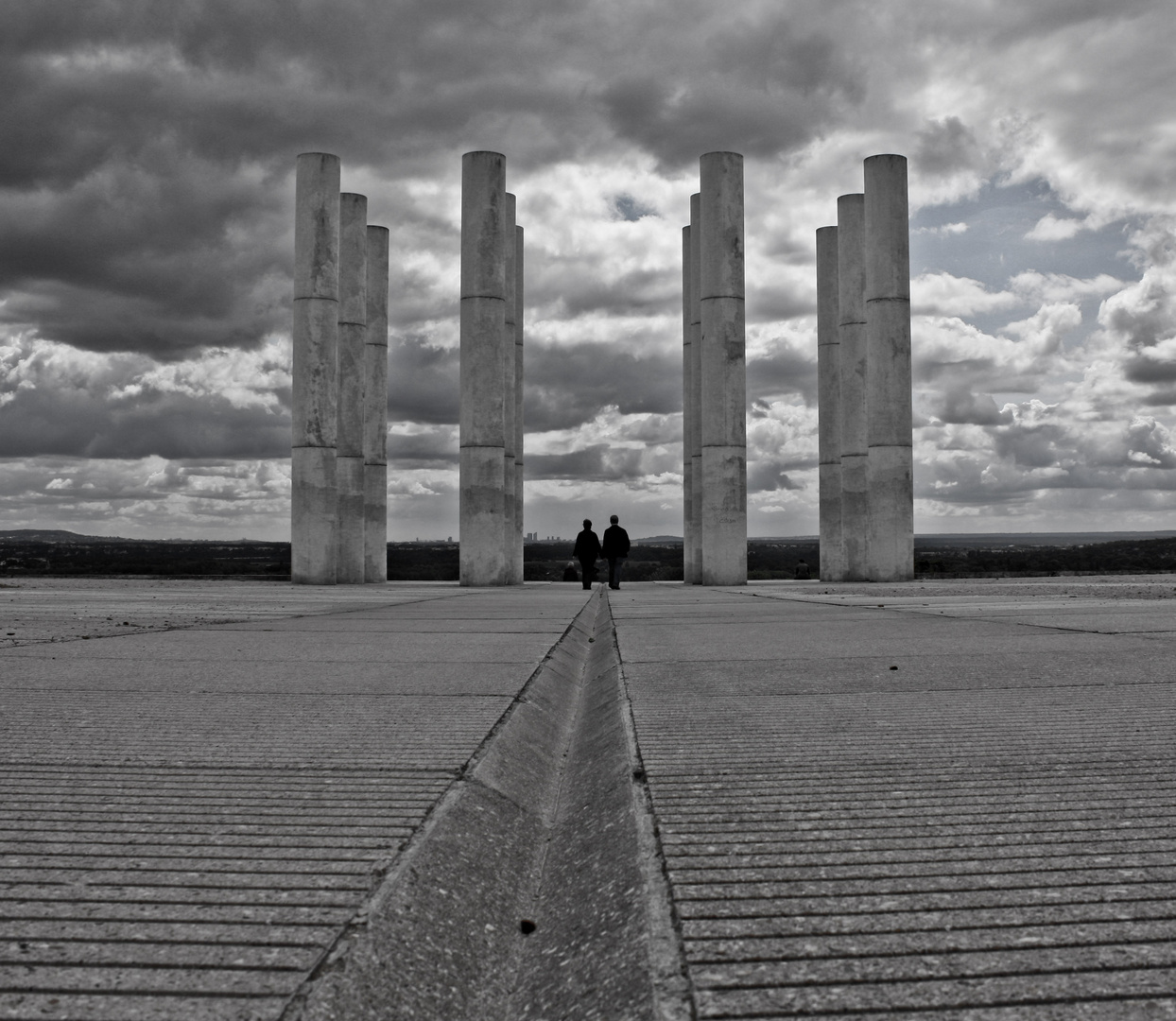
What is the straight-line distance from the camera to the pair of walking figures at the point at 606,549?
21055 millimetres

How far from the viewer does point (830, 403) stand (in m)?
29.2

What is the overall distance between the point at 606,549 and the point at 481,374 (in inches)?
181

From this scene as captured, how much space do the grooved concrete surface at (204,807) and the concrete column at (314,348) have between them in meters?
17.7

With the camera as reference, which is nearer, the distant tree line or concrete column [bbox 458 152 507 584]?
concrete column [bbox 458 152 507 584]

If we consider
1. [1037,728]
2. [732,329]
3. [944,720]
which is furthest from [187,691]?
[732,329]

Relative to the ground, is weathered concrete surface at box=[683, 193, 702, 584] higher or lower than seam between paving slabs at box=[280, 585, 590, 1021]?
higher

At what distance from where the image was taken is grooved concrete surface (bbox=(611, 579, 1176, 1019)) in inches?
50.9

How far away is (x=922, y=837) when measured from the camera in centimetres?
194

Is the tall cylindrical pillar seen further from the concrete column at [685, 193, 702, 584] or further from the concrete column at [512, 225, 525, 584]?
the concrete column at [685, 193, 702, 584]

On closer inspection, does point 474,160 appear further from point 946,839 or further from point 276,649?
point 946,839

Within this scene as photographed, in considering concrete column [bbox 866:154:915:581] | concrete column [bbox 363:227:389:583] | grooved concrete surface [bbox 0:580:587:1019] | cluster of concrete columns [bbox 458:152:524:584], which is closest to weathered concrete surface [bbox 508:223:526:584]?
concrete column [bbox 363:227:389:583]

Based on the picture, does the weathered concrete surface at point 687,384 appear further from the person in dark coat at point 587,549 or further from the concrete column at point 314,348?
the concrete column at point 314,348

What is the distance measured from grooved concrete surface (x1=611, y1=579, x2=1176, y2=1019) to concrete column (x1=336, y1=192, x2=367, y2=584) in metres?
22.4

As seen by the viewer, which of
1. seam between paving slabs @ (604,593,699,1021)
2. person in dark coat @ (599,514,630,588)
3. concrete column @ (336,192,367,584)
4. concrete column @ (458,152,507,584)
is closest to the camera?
seam between paving slabs @ (604,593,699,1021)
